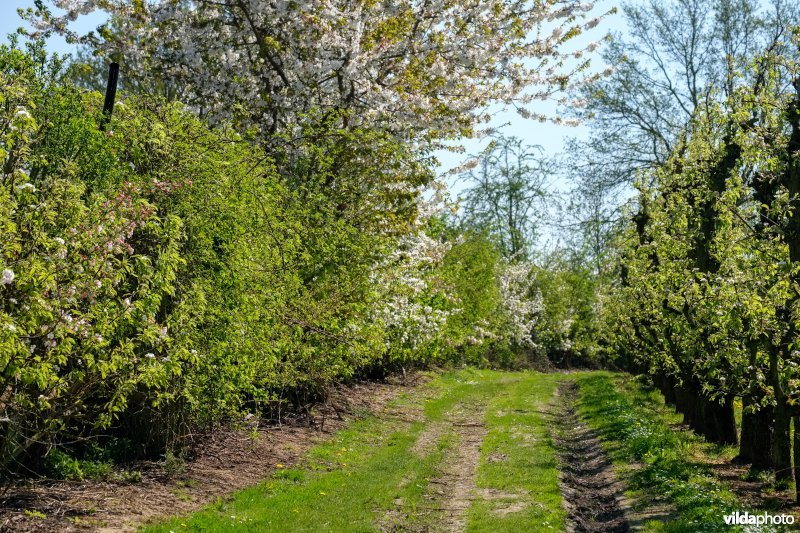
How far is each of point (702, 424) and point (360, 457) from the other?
849cm

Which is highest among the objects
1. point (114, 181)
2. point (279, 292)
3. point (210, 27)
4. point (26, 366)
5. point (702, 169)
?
point (210, 27)

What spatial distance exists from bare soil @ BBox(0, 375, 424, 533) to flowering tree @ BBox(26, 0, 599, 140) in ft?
22.6

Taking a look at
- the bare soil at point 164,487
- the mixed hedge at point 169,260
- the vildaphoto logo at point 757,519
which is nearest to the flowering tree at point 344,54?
the mixed hedge at point 169,260

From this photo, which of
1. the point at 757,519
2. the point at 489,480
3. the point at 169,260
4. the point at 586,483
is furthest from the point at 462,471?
the point at 169,260

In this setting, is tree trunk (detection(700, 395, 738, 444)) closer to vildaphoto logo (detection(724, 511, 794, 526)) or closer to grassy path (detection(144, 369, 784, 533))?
grassy path (detection(144, 369, 784, 533))

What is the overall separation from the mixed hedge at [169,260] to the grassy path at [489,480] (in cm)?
185

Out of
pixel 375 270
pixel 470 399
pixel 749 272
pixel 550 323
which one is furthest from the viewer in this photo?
pixel 550 323

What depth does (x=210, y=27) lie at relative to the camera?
18.5m

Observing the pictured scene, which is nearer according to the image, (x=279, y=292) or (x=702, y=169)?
(x=279, y=292)

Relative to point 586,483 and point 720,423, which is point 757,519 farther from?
point 720,423

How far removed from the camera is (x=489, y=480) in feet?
46.2

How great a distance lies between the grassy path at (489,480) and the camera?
35.8ft

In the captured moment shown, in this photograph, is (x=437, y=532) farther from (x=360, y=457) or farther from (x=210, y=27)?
(x=210, y=27)

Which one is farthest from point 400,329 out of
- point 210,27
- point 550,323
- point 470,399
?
point 550,323
